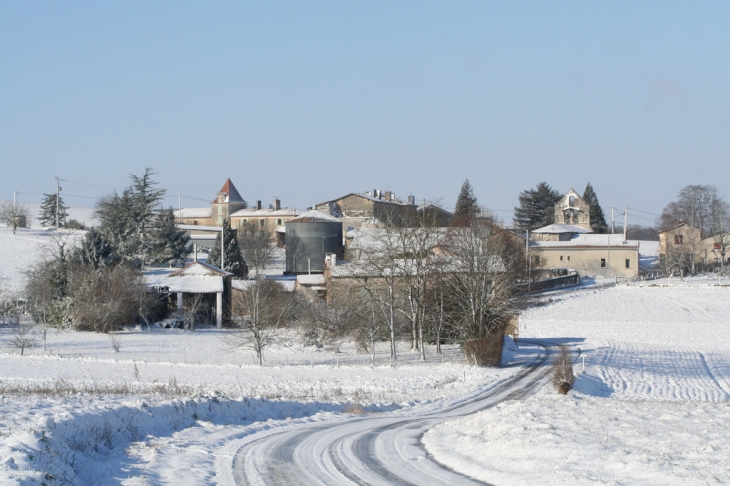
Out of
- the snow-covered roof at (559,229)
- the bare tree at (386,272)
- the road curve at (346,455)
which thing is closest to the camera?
the road curve at (346,455)

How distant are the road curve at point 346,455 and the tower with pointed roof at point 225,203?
388 feet

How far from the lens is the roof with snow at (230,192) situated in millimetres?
133625

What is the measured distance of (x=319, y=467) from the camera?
11109mm

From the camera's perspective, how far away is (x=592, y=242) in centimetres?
9275

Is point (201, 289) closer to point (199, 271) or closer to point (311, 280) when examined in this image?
point (199, 271)

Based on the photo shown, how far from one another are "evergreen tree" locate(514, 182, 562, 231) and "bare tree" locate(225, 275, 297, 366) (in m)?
80.0

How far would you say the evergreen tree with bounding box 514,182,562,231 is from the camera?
399 feet

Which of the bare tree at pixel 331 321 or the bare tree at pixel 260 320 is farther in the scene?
the bare tree at pixel 331 321

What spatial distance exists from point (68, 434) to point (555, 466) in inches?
281

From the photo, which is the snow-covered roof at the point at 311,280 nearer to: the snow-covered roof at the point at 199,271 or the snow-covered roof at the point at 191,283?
the snow-covered roof at the point at 199,271

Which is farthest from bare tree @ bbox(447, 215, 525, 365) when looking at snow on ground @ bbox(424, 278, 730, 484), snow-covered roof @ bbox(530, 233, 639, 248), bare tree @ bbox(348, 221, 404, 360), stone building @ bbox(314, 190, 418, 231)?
stone building @ bbox(314, 190, 418, 231)

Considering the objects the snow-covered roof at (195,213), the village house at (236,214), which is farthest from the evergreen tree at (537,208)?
the snow-covered roof at (195,213)

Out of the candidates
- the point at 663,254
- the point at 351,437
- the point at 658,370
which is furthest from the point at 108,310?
the point at 663,254

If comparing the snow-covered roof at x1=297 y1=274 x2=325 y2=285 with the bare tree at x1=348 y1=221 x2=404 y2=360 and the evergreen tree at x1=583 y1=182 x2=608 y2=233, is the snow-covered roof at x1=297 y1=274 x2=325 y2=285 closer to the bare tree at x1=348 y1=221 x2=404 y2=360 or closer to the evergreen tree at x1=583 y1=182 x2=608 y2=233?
the bare tree at x1=348 y1=221 x2=404 y2=360
